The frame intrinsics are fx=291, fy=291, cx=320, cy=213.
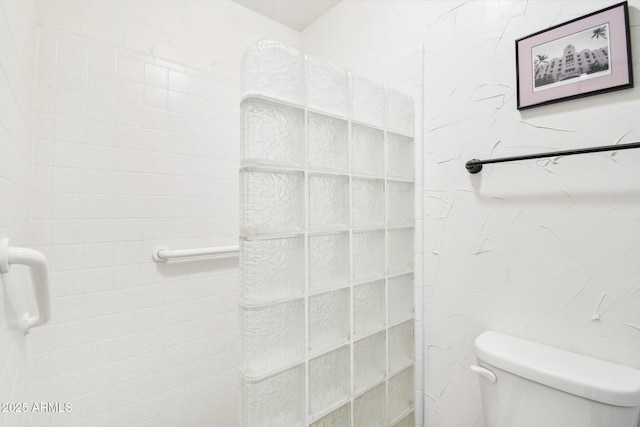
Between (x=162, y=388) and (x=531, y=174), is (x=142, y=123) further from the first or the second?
(x=531, y=174)

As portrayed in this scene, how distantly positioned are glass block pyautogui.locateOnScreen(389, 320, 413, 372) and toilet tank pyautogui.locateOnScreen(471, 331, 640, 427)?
0.92 ft

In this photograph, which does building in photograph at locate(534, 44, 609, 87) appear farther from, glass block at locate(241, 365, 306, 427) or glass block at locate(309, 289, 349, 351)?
glass block at locate(241, 365, 306, 427)

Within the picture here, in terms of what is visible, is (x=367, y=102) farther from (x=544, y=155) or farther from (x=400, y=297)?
(x=400, y=297)

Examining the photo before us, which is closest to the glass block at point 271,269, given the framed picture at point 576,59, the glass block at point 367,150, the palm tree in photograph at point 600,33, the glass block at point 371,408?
the glass block at point 367,150

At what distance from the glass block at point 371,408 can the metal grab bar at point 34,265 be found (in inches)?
34.2

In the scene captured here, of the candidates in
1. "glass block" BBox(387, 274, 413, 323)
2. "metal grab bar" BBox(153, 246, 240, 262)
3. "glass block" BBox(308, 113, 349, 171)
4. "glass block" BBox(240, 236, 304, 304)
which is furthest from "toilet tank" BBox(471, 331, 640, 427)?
"metal grab bar" BBox(153, 246, 240, 262)

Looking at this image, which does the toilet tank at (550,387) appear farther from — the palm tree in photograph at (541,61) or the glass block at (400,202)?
the palm tree in photograph at (541,61)

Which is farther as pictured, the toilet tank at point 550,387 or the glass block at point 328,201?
the glass block at point 328,201

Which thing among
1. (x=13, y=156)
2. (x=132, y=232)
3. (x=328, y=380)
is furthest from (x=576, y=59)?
(x=132, y=232)

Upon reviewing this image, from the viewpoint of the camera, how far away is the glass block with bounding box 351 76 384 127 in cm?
96

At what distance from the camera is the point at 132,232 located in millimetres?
1188

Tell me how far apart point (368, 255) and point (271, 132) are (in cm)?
52

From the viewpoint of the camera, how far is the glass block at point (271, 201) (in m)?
0.71

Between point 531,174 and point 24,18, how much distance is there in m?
1.53
